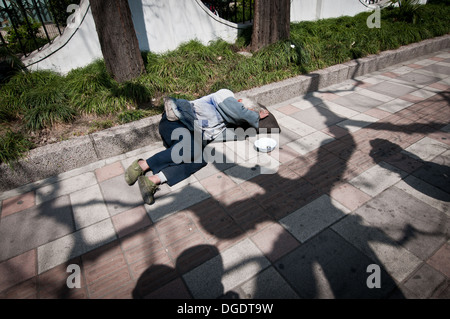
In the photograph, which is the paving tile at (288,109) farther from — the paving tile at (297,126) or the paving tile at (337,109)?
the paving tile at (337,109)

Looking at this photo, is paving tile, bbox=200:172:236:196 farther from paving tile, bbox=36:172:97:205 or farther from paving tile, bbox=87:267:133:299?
paving tile, bbox=36:172:97:205

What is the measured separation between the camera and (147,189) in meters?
2.96

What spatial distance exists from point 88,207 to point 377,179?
11.5ft

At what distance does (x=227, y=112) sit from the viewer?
3.60 m

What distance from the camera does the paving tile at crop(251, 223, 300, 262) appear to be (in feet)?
7.76

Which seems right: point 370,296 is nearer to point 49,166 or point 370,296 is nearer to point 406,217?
point 406,217

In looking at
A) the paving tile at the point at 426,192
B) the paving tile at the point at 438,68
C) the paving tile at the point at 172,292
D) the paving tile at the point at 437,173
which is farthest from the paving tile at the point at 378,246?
the paving tile at the point at 438,68

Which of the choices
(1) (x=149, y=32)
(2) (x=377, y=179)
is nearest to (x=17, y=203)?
(1) (x=149, y=32)

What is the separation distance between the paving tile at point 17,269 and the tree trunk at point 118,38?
324 centimetres

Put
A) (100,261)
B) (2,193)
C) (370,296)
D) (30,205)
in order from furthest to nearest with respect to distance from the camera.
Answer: (2,193) → (30,205) → (100,261) → (370,296)

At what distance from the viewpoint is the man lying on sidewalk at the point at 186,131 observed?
3227 mm

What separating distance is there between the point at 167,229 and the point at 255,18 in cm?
498

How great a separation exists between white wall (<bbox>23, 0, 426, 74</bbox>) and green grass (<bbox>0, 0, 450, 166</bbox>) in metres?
0.25

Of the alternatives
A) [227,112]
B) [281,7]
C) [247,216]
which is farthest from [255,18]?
[247,216]
